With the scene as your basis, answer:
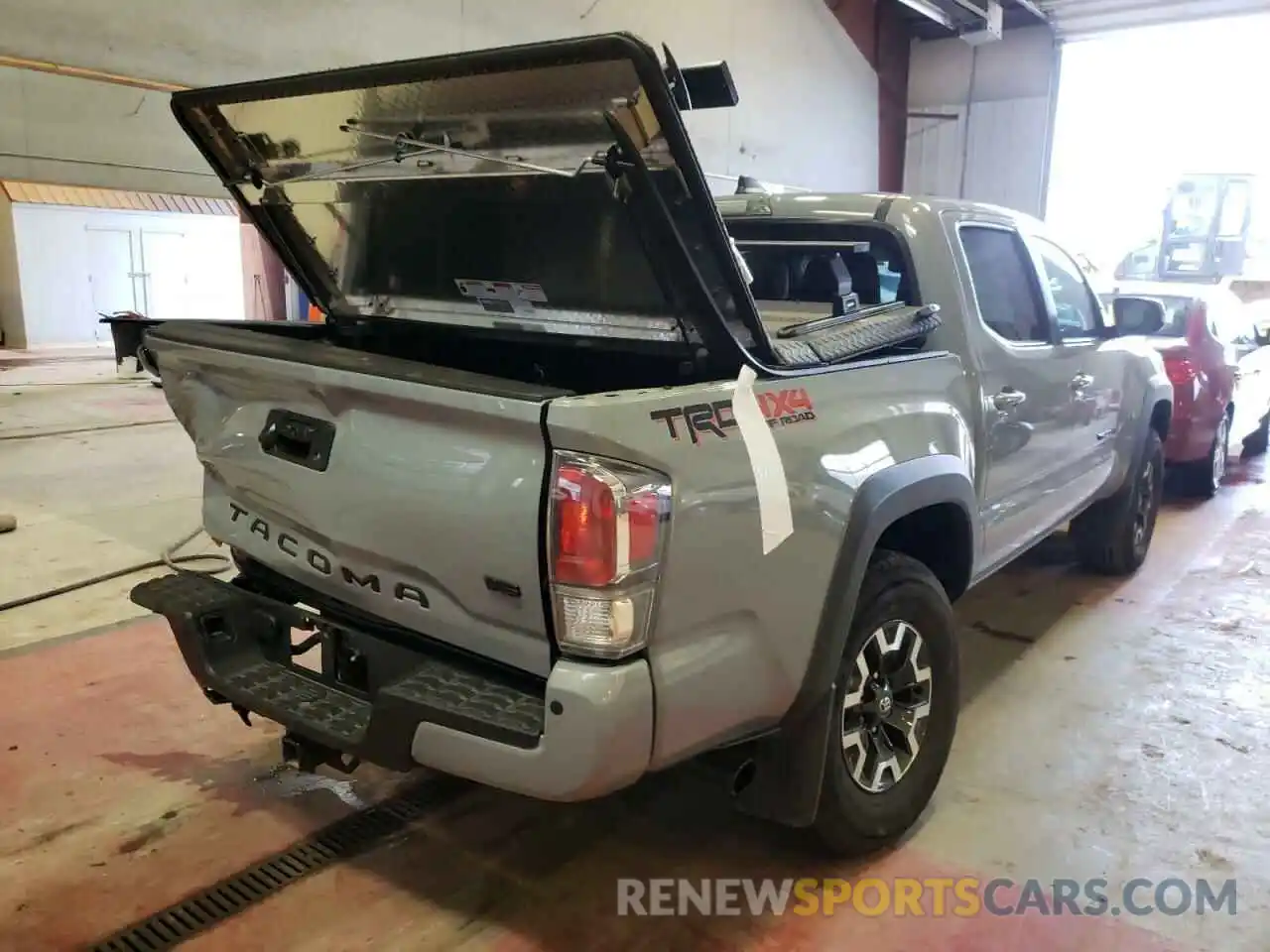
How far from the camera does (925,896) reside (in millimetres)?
2389

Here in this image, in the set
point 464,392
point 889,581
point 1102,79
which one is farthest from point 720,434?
point 1102,79

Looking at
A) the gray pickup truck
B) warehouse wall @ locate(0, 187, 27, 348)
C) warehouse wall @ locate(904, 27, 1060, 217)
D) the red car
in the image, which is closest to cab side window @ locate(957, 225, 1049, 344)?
the gray pickup truck

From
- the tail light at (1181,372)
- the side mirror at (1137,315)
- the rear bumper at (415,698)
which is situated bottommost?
the rear bumper at (415,698)

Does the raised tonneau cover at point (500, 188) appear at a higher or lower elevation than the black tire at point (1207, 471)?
higher

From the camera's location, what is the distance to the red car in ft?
19.9

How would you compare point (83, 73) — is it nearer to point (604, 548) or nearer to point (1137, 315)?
point (1137, 315)

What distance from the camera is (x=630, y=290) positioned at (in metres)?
2.26

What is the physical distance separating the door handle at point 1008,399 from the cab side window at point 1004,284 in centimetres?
19

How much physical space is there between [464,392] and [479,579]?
357 mm

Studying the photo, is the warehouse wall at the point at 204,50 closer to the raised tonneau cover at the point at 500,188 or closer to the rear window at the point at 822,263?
the raised tonneau cover at the point at 500,188

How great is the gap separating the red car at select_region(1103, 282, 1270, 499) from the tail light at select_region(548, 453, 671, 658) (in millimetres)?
4735

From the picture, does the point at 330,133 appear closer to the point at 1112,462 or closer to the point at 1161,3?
the point at 1112,462

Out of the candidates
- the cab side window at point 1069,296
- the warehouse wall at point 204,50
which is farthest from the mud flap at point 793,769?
the warehouse wall at point 204,50

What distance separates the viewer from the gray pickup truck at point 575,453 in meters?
1.78
